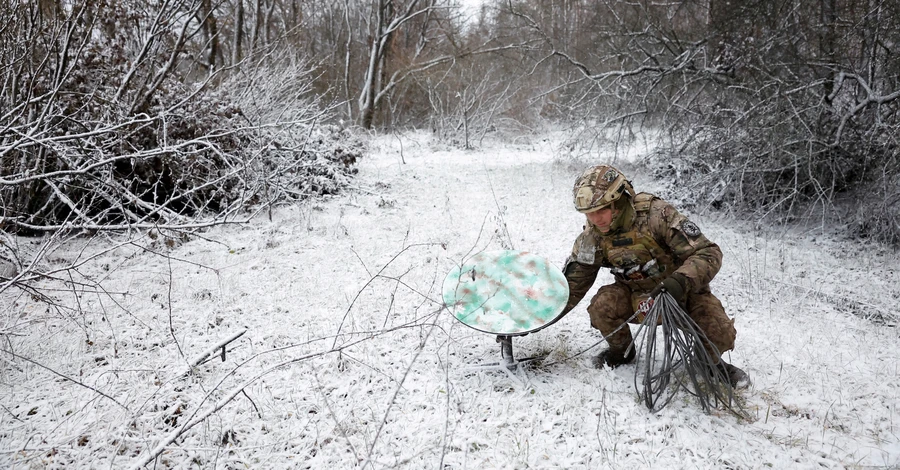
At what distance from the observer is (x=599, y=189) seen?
2.50 meters

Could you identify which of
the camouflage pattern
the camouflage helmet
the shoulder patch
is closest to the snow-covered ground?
the camouflage pattern

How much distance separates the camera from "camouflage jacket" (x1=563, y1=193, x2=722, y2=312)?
2.52 meters

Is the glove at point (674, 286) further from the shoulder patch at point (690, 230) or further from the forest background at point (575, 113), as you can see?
the forest background at point (575, 113)

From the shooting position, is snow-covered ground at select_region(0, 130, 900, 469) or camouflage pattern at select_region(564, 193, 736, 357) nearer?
snow-covered ground at select_region(0, 130, 900, 469)

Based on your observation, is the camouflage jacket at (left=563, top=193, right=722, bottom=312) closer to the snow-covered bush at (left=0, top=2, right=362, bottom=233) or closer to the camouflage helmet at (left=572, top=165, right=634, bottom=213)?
the camouflage helmet at (left=572, top=165, right=634, bottom=213)

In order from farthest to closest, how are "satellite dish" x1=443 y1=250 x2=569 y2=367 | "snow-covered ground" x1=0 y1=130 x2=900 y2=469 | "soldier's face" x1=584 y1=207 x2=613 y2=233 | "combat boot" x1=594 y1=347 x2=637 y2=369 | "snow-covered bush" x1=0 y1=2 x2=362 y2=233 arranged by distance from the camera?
"snow-covered bush" x1=0 y1=2 x2=362 y2=233 < "combat boot" x1=594 y1=347 x2=637 y2=369 < "soldier's face" x1=584 y1=207 x2=613 y2=233 < "satellite dish" x1=443 y1=250 x2=569 y2=367 < "snow-covered ground" x1=0 y1=130 x2=900 y2=469

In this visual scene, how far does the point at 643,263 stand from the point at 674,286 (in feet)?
1.50

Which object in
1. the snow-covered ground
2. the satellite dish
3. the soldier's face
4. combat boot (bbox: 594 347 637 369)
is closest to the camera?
the snow-covered ground

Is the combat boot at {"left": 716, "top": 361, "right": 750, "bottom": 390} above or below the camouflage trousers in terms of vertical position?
below

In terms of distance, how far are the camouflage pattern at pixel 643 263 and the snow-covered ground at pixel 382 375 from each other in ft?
1.22

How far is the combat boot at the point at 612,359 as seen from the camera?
2857 millimetres

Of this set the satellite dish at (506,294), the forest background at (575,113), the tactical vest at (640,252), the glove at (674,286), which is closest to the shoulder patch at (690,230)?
the tactical vest at (640,252)

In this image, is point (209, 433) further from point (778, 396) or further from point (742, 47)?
point (742, 47)

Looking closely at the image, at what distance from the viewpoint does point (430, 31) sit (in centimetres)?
1833
